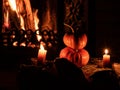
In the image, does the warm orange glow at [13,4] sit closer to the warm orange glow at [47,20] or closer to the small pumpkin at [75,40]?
the warm orange glow at [47,20]

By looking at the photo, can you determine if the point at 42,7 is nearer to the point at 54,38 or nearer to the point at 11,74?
the point at 54,38

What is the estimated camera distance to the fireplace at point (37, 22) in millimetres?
3547

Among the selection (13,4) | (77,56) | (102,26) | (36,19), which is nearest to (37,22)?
(36,19)

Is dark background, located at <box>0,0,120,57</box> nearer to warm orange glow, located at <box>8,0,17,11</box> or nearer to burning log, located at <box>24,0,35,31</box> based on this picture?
burning log, located at <box>24,0,35,31</box>

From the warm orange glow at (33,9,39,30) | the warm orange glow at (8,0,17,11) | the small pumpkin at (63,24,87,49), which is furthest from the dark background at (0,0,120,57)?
the small pumpkin at (63,24,87,49)

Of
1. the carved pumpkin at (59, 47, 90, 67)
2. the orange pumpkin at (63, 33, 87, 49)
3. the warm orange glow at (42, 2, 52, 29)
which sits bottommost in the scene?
the carved pumpkin at (59, 47, 90, 67)

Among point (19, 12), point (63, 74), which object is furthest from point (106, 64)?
point (19, 12)

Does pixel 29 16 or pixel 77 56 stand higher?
pixel 29 16

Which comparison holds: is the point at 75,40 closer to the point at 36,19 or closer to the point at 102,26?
the point at 102,26

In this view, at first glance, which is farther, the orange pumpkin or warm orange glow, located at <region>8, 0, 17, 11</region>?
warm orange glow, located at <region>8, 0, 17, 11</region>

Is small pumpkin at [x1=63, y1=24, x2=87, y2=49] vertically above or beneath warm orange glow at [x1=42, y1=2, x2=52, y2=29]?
beneath

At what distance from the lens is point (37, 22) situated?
3682 millimetres

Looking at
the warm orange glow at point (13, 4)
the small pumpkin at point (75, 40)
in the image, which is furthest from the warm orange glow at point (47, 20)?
the small pumpkin at point (75, 40)

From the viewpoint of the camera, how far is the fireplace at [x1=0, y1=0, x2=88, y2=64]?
3547 mm
